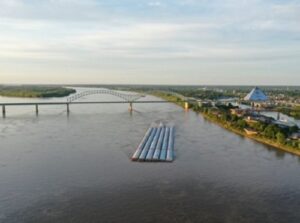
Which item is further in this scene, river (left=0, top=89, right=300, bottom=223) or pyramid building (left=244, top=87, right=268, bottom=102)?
pyramid building (left=244, top=87, right=268, bottom=102)

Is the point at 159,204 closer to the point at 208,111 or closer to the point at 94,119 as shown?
the point at 94,119

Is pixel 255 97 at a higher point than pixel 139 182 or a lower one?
higher

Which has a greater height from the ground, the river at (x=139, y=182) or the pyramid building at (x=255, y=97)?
the pyramid building at (x=255, y=97)

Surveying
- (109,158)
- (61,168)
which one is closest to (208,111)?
(109,158)

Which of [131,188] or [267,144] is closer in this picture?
[131,188]

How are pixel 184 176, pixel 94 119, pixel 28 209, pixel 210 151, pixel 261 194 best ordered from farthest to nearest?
pixel 94 119, pixel 210 151, pixel 184 176, pixel 261 194, pixel 28 209

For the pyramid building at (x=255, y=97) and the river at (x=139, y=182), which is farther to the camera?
the pyramid building at (x=255, y=97)

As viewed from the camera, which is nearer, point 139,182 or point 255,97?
point 139,182

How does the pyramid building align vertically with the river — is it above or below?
above
